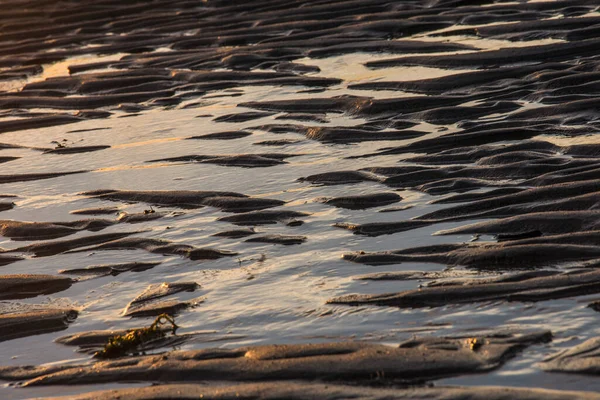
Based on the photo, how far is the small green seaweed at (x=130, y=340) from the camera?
3.98m

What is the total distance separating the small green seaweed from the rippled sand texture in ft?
0.16

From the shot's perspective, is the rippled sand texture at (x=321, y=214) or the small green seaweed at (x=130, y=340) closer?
the rippled sand texture at (x=321, y=214)

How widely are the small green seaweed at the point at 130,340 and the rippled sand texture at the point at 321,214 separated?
2.0 inches

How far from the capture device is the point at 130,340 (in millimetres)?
4004

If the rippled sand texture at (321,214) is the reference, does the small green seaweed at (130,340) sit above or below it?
above

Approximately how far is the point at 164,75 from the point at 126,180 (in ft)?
11.6

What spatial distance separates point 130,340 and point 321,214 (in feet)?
5.91

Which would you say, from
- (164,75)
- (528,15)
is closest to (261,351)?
(164,75)

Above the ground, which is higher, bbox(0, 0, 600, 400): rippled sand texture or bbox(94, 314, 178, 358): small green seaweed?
bbox(94, 314, 178, 358): small green seaweed

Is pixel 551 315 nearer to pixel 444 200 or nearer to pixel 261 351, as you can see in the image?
pixel 261 351

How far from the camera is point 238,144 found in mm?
7414

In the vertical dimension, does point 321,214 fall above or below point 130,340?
below

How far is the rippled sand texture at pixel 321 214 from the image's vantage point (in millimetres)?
3691

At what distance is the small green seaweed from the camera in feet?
13.1
